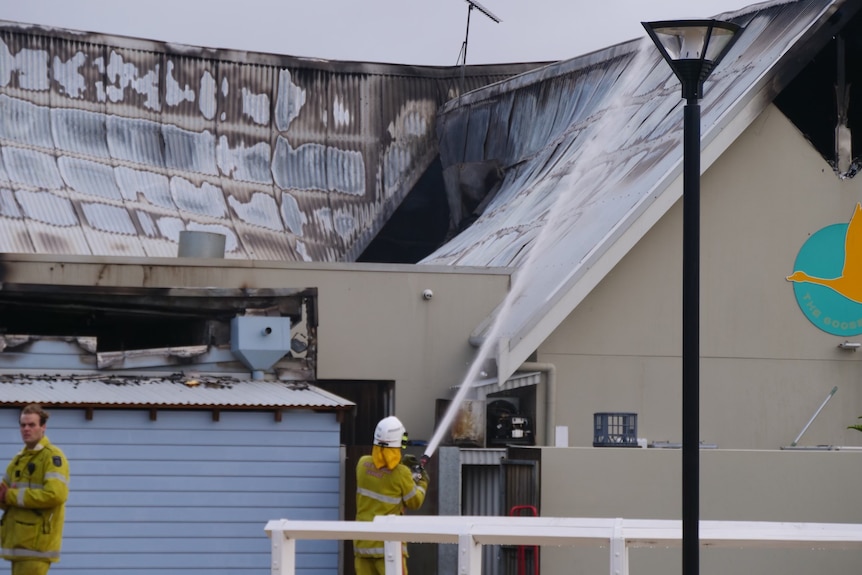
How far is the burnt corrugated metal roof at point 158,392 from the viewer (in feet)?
48.5

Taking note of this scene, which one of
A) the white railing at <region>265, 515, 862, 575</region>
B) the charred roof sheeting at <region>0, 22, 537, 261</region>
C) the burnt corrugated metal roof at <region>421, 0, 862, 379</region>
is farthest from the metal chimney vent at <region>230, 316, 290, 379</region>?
the charred roof sheeting at <region>0, 22, 537, 261</region>

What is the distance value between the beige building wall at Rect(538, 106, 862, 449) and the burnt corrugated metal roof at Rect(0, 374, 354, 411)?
404 centimetres

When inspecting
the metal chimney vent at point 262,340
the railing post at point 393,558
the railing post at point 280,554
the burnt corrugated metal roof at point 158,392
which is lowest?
the railing post at point 393,558

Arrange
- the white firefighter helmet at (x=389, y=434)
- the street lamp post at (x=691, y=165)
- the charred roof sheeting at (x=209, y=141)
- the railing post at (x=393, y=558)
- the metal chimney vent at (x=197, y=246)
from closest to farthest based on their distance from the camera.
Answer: the street lamp post at (x=691, y=165), the railing post at (x=393, y=558), the white firefighter helmet at (x=389, y=434), the metal chimney vent at (x=197, y=246), the charred roof sheeting at (x=209, y=141)

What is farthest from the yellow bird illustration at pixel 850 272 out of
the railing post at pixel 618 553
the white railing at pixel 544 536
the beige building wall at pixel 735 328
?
the railing post at pixel 618 553

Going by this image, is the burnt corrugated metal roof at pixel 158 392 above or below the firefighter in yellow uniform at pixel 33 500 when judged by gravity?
above

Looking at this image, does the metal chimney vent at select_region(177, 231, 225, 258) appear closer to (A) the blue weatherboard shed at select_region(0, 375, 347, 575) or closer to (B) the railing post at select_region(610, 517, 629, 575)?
(A) the blue weatherboard shed at select_region(0, 375, 347, 575)

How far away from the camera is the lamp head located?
970cm

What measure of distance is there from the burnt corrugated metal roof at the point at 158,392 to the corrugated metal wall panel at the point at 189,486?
0.49 ft

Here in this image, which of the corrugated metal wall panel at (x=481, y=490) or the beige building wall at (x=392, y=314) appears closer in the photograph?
the corrugated metal wall panel at (x=481, y=490)

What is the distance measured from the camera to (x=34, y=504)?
418 inches

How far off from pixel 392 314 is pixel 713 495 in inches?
218

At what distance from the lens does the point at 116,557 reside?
1472 centimetres

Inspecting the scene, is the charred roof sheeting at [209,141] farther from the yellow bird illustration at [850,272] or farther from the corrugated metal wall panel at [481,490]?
the yellow bird illustration at [850,272]
